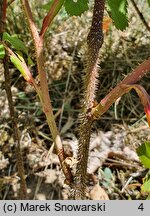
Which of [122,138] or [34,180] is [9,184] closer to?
[34,180]

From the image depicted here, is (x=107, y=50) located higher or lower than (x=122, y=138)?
higher

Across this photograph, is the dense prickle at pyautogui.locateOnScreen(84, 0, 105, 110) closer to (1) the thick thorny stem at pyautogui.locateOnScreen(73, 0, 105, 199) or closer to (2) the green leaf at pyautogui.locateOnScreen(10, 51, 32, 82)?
(1) the thick thorny stem at pyautogui.locateOnScreen(73, 0, 105, 199)

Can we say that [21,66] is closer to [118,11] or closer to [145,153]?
[118,11]

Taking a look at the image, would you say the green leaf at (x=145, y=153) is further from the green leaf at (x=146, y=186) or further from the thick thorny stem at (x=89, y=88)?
the thick thorny stem at (x=89, y=88)

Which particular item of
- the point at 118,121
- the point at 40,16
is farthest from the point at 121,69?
the point at 40,16

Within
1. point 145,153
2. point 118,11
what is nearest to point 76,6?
point 118,11

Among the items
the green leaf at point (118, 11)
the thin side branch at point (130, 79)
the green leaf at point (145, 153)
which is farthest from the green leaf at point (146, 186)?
the green leaf at point (118, 11)
